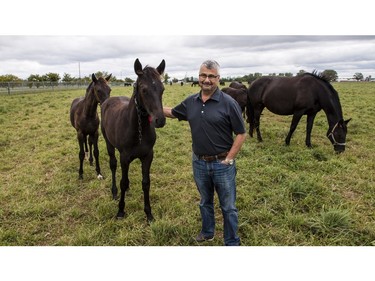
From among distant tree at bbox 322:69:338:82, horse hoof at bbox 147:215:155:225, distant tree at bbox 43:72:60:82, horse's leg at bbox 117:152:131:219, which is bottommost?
horse hoof at bbox 147:215:155:225

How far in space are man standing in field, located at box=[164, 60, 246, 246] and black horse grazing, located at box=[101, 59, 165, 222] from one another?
422mm

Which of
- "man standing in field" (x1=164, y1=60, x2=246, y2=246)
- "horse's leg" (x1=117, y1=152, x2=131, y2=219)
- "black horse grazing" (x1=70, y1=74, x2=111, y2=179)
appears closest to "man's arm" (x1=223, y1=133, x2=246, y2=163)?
"man standing in field" (x1=164, y1=60, x2=246, y2=246)

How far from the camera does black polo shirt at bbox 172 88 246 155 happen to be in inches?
119

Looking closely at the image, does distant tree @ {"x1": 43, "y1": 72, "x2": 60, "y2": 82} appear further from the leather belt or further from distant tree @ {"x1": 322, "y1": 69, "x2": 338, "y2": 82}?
the leather belt

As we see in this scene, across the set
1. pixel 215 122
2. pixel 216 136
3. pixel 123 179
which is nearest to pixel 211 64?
pixel 215 122

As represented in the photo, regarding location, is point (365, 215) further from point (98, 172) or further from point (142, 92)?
point (98, 172)

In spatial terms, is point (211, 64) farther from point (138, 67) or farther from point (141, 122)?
point (141, 122)

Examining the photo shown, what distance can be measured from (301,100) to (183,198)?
5182 millimetres

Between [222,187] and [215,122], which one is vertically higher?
[215,122]

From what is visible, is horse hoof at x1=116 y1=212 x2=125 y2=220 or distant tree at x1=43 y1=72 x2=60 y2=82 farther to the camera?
distant tree at x1=43 y1=72 x2=60 y2=82

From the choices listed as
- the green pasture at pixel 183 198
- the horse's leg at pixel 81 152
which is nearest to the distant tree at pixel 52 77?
the green pasture at pixel 183 198

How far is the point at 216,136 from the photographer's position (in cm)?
307

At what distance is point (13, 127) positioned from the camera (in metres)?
11.3

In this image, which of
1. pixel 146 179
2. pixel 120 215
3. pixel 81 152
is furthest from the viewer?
pixel 81 152
